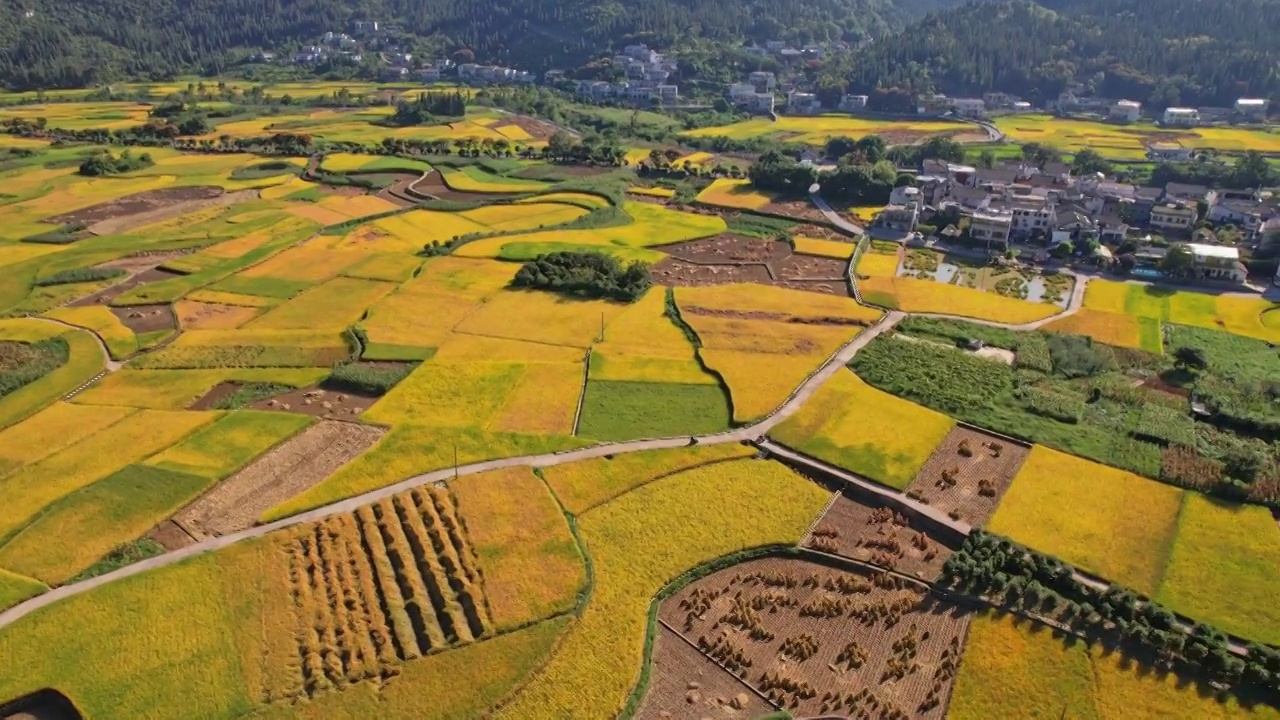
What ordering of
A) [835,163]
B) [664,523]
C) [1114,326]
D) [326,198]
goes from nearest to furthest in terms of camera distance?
1. [664,523]
2. [1114,326]
3. [326,198]
4. [835,163]

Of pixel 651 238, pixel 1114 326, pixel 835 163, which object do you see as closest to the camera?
pixel 1114 326

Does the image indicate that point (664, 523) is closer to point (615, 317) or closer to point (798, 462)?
point (798, 462)

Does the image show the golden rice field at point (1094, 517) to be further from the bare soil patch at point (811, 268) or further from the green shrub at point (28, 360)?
the green shrub at point (28, 360)

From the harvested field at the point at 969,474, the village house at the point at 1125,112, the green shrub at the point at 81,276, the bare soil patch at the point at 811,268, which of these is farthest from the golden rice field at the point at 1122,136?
the green shrub at the point at 81,276

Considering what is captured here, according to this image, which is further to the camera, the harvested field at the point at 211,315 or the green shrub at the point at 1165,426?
the harvested field at the point at 211,315

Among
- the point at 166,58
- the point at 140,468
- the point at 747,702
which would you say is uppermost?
the point at 166,58

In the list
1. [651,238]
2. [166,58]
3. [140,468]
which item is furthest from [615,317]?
[166,58]

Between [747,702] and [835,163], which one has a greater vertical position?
[835,163]

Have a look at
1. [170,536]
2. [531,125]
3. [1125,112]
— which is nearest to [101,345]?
[170,536]
